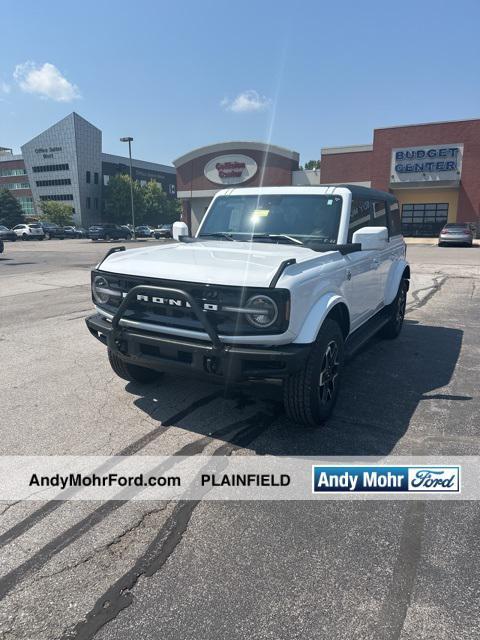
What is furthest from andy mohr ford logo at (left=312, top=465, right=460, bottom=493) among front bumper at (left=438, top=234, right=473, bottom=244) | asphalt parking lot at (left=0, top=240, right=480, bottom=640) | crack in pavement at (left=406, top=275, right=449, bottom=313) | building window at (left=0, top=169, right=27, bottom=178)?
building window at (left=0, top=169, right=27, bottom=178)

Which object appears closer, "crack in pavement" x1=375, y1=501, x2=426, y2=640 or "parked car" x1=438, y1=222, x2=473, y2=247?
"crack in pavement" x1=375, y1=501, x2=426, y2=640

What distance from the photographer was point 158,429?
3752mm

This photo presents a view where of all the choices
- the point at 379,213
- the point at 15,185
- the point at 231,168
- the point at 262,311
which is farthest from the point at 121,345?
the point at 15,185

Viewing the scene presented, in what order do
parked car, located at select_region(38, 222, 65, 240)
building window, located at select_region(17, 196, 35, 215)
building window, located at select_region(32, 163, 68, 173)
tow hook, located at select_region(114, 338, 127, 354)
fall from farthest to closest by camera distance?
building window, located at select_region(17, 196, 35, 215) < building window, located at select_region(32, 163, 68, 173) < parked car, located at select_region(38, 222, 65, 240) < tow hook, located at select_region(114, 338, 127, 354)

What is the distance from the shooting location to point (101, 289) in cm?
405

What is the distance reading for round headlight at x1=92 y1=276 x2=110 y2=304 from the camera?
400cm

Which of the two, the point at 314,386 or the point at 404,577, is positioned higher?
the point at 314,386

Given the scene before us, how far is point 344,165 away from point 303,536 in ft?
126

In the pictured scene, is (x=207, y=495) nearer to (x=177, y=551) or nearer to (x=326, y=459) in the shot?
(x=177, y=551)

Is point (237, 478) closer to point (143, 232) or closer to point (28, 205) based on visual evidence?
point (143, 232)

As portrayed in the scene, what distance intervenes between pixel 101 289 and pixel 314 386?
201cm

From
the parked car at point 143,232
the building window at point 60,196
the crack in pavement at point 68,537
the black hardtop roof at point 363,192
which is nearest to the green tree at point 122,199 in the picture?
the building window at point 60,196

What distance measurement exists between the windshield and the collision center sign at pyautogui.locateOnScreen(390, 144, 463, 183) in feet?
111

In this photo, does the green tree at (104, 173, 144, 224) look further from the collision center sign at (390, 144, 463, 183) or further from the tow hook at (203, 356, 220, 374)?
the tow hook at (203, 356, 220, 374)
